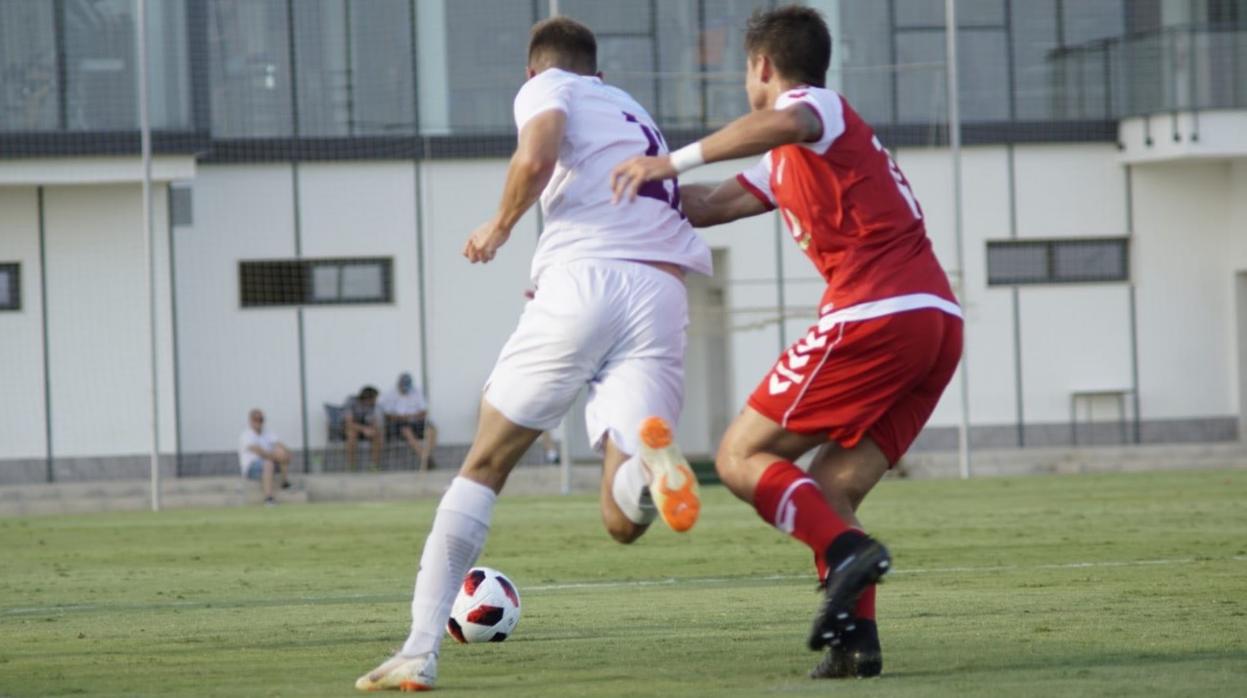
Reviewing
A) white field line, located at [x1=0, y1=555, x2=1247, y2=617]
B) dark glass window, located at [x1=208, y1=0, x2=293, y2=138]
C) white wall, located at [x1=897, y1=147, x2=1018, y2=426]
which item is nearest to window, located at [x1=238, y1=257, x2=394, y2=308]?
dark glass window, located at [x1=208, y1=0, x2=293, y2=138]

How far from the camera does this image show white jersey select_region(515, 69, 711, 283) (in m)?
6.10

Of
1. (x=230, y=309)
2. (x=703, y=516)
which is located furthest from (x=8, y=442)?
(x=703, y=516)

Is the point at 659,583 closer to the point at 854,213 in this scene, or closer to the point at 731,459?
the point at 731,459

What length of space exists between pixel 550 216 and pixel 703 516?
11.0 metres

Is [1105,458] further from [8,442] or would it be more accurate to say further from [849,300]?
[849,300]

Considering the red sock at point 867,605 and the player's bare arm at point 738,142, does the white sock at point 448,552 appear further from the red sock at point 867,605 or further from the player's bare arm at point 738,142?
the red sock at point 867,605

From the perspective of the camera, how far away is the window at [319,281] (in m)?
28.6

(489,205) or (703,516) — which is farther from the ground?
(489,205)

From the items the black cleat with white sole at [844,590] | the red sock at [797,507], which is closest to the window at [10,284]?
the red sock at [797,507]

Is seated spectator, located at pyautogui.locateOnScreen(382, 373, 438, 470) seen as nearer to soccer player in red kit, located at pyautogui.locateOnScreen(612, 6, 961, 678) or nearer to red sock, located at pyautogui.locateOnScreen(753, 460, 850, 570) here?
soccer player in red kit, located at pyautogui.locateOnScreen(612, 6, 961, 678)

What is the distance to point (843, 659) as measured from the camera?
5.69m

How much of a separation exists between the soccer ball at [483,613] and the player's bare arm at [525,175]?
171 centimetres

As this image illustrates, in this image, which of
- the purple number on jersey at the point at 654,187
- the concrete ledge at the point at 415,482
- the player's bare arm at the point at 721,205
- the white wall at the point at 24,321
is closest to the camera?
the purple number on jersey at the point at 654,187

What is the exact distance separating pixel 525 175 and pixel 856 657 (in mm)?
1761
